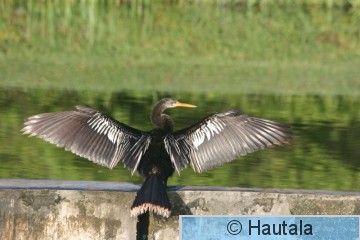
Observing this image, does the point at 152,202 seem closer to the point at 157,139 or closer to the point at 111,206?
the point at 111,206

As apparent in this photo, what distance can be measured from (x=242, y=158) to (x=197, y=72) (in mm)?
5461

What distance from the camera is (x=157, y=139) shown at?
700 cm

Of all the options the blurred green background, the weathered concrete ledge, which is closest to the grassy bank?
the blurred green background

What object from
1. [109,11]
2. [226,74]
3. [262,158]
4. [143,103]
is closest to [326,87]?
[226,74]

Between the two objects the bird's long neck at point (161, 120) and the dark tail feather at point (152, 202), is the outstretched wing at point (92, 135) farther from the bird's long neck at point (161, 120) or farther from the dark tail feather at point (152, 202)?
the dark tail feather at point (152, 202)

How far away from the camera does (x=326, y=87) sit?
51.3 ft

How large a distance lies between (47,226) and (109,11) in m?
15.7

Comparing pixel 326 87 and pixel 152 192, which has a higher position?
pixel 326 87

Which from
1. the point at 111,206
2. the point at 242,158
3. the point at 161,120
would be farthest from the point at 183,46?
the point at 111,206

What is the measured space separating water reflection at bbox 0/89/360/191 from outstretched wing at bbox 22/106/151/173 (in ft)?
7.99

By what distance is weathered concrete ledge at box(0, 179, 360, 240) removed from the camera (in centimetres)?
645

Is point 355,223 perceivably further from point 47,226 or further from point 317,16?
point 317,16

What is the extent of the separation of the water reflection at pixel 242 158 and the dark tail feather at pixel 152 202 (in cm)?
309

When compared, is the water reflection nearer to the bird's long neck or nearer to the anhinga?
the bird's long neck
